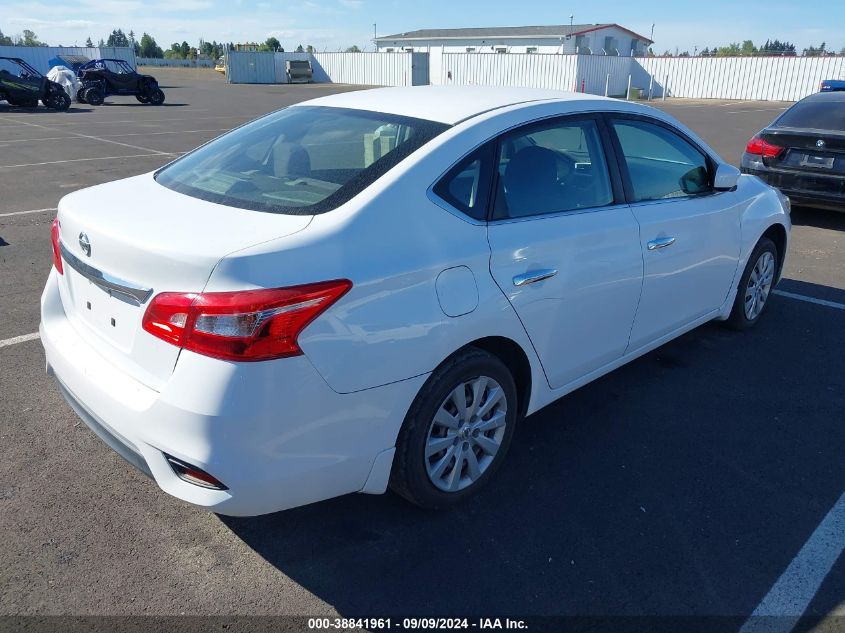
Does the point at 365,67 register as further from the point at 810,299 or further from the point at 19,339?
the point at 19,339

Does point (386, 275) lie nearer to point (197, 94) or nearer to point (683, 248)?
point (683, 248)

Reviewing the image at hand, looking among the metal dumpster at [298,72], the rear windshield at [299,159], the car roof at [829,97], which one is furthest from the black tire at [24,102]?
the metal dumpster at [298,72]

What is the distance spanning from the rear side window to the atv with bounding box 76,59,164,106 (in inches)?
1171

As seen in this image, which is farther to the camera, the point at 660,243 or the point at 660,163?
the point at 660,163

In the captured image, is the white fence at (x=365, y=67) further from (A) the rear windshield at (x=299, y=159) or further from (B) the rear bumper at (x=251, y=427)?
(B) the rear bumper at (x=251, y=427)

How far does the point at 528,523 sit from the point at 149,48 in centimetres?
16775

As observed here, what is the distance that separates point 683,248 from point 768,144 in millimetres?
5463

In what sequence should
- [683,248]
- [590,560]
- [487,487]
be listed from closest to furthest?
1. [590,560]
2. [487,487]
3. [683,248]

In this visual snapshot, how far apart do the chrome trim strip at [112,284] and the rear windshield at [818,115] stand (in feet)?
27.0

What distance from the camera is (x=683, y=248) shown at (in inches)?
157

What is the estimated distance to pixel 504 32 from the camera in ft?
219

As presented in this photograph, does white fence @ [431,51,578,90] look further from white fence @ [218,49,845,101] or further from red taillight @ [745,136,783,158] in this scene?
red taillight @ [745,136,783,158]

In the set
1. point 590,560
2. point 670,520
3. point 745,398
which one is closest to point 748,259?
point 745,398

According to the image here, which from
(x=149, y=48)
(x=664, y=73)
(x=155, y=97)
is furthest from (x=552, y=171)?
(x=149, y=48)
